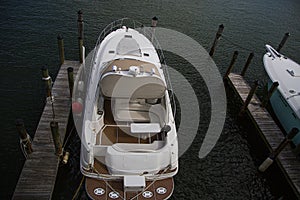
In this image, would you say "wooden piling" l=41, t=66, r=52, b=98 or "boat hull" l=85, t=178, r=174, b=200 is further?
"wooden piling" l=41, t=66, r=52, b=98

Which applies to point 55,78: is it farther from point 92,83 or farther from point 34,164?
point 34,164

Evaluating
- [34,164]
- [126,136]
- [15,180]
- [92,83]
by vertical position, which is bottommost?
[15,180]

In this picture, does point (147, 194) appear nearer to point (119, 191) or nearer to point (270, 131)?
point (119, 191)

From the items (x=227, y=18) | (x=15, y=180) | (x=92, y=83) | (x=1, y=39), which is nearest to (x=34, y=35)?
(x=1, y=39)

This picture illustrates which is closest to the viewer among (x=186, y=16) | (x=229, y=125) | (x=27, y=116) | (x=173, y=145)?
(x=173, y=145)

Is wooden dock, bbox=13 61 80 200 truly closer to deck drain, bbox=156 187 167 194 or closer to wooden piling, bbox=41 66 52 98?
wooden piling, bbox=41 66 52 98

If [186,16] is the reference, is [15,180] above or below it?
below

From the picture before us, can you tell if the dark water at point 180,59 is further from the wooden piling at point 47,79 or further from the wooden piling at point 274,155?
the wooden piling at point 47,79

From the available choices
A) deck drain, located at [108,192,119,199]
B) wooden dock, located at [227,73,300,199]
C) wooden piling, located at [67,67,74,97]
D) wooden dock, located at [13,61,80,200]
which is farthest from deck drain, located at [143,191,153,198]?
wooden piling, located at [67,67,74,97]
